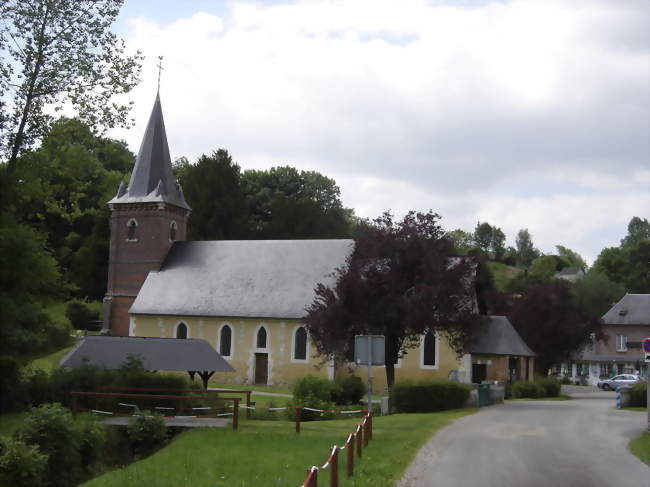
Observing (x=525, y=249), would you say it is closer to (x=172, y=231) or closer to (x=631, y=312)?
(x=631, y=312)

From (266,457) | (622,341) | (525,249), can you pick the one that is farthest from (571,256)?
(266,457)

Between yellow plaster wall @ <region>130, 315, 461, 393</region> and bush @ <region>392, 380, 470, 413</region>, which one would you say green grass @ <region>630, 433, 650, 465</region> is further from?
yellow plaster wall @ <region>130, 315, 461, 393</region>

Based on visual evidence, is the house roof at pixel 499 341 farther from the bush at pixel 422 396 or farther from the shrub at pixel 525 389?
the bush at pixel 422 396

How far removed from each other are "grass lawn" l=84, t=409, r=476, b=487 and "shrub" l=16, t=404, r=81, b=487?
1.38 m

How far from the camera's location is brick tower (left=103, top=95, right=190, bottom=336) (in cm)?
5038

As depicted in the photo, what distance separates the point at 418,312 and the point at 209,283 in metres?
22.0

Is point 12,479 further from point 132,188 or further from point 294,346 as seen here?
point 132,188

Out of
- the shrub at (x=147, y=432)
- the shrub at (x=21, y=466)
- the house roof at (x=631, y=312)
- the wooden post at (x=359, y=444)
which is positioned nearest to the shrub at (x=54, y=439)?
the shrub at (x=21, y=466)

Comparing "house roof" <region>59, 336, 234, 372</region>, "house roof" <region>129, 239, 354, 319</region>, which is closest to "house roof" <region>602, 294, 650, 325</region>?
"house roof" <region>129, 239, 354, 319</region>

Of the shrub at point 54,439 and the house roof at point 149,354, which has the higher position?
the house roof at point 149,354

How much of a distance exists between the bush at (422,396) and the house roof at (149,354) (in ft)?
20.6

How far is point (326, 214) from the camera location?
76.2 m

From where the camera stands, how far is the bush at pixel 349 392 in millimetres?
33156

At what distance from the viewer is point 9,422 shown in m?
23.7
